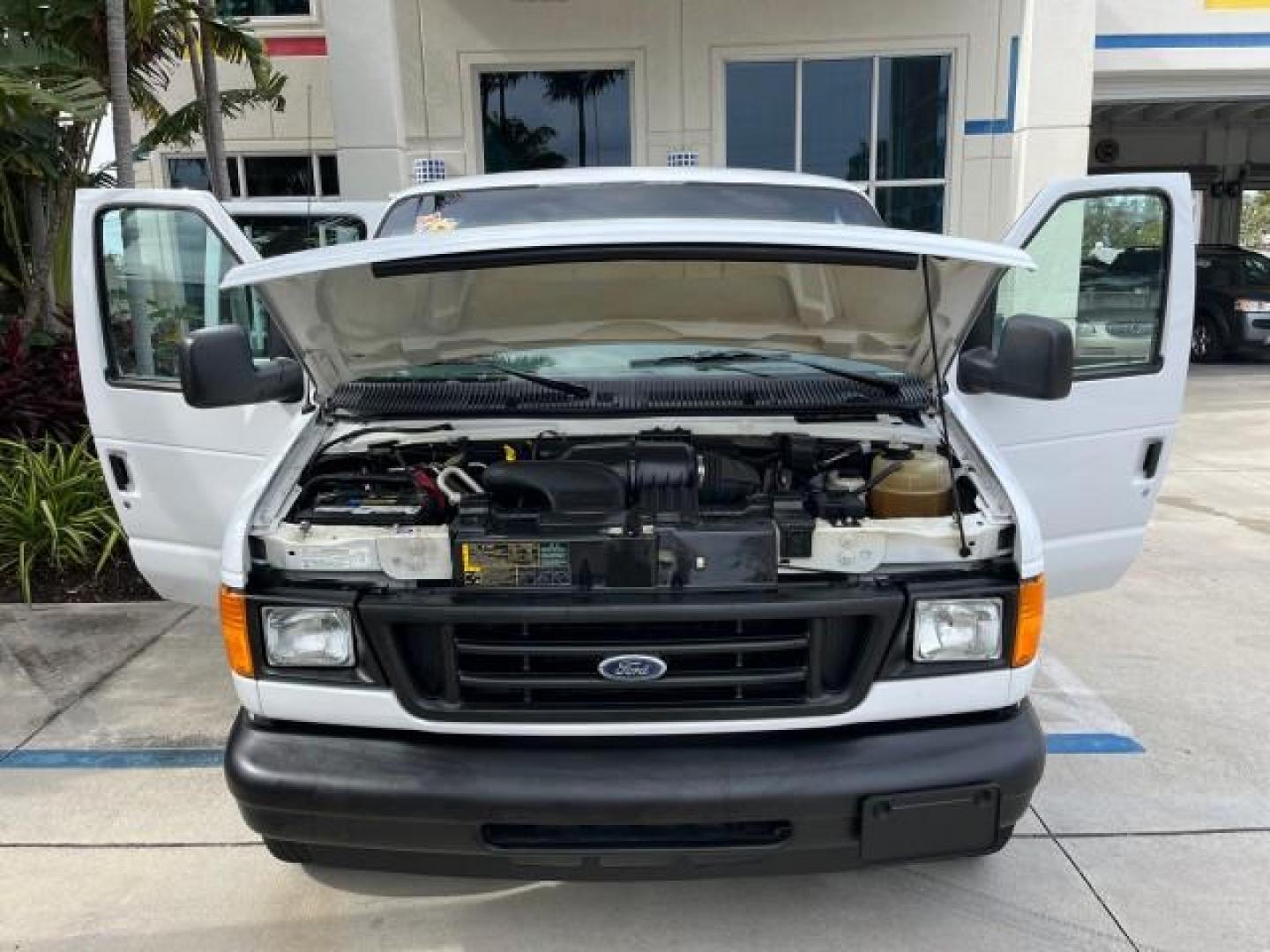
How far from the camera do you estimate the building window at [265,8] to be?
11.6 meters

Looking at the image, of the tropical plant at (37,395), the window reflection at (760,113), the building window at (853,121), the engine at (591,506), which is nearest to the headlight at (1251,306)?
the building window at (853,121)

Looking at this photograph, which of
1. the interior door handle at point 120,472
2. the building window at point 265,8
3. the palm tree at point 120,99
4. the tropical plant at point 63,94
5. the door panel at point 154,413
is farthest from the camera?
the building window at point 265,8

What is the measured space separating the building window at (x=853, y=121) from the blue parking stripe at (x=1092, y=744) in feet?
28.4

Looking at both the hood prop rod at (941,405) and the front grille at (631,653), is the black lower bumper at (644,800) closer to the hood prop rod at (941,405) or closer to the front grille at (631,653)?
the front grille at (631,653)

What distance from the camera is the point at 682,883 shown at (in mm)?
2846

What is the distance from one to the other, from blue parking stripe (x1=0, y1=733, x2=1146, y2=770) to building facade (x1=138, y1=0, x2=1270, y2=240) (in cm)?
752

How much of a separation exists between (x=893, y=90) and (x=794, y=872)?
10765 mm

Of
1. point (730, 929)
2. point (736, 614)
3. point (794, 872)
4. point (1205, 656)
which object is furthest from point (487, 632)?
point (1205, 656)

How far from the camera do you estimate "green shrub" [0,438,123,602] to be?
5.46 meters

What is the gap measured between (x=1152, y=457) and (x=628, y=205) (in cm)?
205

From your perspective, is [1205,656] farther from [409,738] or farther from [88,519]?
[88,519]

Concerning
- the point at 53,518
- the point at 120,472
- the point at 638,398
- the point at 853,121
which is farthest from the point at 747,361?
the point at 853,121

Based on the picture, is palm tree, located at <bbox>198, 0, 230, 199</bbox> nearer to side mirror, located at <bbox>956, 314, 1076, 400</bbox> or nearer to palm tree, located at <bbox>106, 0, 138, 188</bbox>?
palm tree, located at <bbox>106, 0, 138, 188</bbox>

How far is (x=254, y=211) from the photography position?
3814mm
